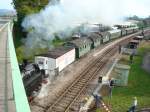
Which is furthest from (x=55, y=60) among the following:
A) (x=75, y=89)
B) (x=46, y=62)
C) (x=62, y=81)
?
(x=75, y=89)

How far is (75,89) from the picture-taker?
30.3m

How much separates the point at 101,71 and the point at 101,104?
13516 millimetres

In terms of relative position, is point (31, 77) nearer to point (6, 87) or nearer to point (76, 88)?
point (6, 87)

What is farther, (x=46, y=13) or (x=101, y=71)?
(x=46, y=13)

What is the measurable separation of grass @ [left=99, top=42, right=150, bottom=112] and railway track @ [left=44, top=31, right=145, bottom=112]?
313 centimetres

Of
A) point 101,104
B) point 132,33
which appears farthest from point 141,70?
point 132,33

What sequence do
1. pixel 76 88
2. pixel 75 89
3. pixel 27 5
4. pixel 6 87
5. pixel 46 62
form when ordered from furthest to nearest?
pixel 27 5 → pixel 46 62 → pixel 76 88 → pixel 75 89 → pixel 6 87

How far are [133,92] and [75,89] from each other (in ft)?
18.2

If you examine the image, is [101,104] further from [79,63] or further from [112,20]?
[112,20]

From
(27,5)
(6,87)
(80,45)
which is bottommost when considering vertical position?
(6,87)

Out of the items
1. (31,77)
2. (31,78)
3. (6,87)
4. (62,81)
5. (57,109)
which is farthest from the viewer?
(62,81)

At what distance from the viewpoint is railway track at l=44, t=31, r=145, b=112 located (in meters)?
24.8

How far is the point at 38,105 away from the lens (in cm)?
2539

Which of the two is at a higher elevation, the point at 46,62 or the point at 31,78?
the point at 46,62
